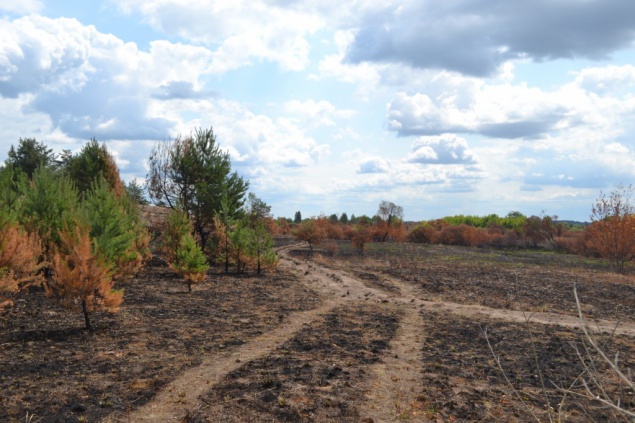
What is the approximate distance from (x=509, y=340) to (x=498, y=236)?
69.1 m

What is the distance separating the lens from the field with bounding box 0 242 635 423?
23.9ft

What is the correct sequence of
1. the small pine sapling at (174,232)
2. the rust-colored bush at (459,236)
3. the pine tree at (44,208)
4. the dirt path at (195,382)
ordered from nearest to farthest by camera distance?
1. the dirt path at (195,382)
2. the pine tree at (44,208)
3. the small pine sapling at (174,232)
4. the rust-colored bush at (459,236)

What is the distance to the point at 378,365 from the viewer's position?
985cm

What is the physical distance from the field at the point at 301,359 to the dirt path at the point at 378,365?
4 cm

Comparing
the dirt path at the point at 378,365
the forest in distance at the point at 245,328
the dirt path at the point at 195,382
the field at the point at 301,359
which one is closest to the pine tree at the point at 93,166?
the forest in distance at the point at 245,328

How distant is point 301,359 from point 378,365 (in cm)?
153

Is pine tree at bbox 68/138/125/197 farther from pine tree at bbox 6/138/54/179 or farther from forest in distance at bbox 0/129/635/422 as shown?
pine tree at bbox 6/138/54/179

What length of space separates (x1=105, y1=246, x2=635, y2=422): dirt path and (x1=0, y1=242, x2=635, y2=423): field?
4 cm

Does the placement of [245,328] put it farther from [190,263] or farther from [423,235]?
[423,235]

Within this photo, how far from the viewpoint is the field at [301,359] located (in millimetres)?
7297

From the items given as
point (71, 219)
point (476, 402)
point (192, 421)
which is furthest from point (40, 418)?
point (71, 219)

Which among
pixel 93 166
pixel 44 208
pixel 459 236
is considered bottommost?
pixel 459 236

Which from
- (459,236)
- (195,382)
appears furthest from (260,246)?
(459,236)

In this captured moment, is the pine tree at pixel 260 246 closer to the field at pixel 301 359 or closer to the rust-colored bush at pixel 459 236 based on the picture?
the field at pixel 301 359
